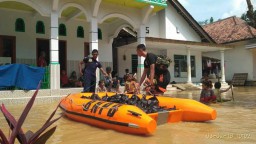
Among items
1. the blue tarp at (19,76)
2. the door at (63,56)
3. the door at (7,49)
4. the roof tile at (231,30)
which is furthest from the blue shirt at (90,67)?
the roof tile at (231,30)

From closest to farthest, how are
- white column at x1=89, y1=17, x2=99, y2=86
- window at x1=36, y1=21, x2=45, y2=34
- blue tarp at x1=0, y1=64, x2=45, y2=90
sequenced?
blue tarp at x1=0, y1=64, x2=45, y2=90, white column at x1=89, y1=17, x2=99, y2=86, window at x1=36, y1=21, x2=45, y2=34

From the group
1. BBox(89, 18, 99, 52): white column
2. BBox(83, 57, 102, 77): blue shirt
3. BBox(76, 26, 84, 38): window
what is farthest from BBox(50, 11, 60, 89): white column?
BBox(76, 26, 84, 38): window

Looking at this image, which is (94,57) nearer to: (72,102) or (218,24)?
(72,102)

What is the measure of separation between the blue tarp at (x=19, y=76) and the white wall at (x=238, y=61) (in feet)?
63.6

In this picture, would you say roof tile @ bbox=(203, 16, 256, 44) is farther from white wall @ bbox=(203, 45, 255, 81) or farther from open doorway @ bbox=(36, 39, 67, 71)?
open doorway @ bbox=(36, 39, 67, 71)

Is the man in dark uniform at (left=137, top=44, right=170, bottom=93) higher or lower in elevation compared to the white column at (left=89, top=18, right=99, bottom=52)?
lower

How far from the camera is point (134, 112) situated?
525 cm

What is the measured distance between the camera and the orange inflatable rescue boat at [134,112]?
17.1 feet

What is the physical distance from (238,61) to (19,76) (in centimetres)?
2075

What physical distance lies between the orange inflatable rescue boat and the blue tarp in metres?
4.32

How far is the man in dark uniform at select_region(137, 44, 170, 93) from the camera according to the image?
647cm

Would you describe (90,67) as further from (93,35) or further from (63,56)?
(63,56)

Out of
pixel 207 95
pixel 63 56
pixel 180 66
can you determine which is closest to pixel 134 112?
pixel 207 95

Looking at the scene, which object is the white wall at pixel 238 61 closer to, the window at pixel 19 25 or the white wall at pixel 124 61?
the white wall at pixel 124 61
